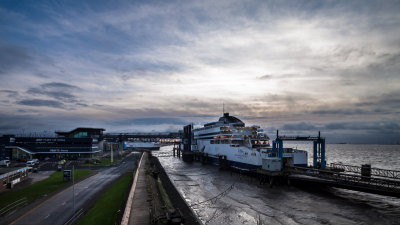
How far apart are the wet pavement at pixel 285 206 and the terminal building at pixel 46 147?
253ft

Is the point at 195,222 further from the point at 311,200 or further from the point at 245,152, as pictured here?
the point at 245,152

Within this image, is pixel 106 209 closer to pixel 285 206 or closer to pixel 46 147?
pixel 285 206

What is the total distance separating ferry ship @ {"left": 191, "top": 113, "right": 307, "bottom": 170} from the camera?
59.6 m

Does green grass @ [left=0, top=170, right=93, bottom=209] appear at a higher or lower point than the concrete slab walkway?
lower

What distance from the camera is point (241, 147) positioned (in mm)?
69625

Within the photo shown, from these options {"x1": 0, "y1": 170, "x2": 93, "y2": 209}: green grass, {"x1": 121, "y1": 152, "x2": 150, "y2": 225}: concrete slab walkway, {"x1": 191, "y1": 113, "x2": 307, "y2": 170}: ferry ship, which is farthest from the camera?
{"x1": 191, "y1": 113, "x2": 307, "y2": 170}: ferry ship

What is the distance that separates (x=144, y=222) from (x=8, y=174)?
3671 cm

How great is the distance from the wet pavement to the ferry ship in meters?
10.1

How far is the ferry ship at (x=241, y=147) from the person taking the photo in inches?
2347

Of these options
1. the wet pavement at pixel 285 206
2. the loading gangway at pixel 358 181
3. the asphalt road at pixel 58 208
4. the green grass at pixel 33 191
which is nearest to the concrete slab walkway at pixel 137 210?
the asphalt road at pixel 58 208

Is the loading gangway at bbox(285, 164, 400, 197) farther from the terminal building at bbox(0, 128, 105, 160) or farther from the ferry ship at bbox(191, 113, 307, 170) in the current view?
the terminal building at bbox(0, 128, 105, 160)

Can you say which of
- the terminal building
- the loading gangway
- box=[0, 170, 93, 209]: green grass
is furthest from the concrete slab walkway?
the terminal building

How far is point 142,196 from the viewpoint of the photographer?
109ft

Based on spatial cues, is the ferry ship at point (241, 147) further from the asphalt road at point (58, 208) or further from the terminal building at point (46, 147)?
the terminal building at point (46, 147)
